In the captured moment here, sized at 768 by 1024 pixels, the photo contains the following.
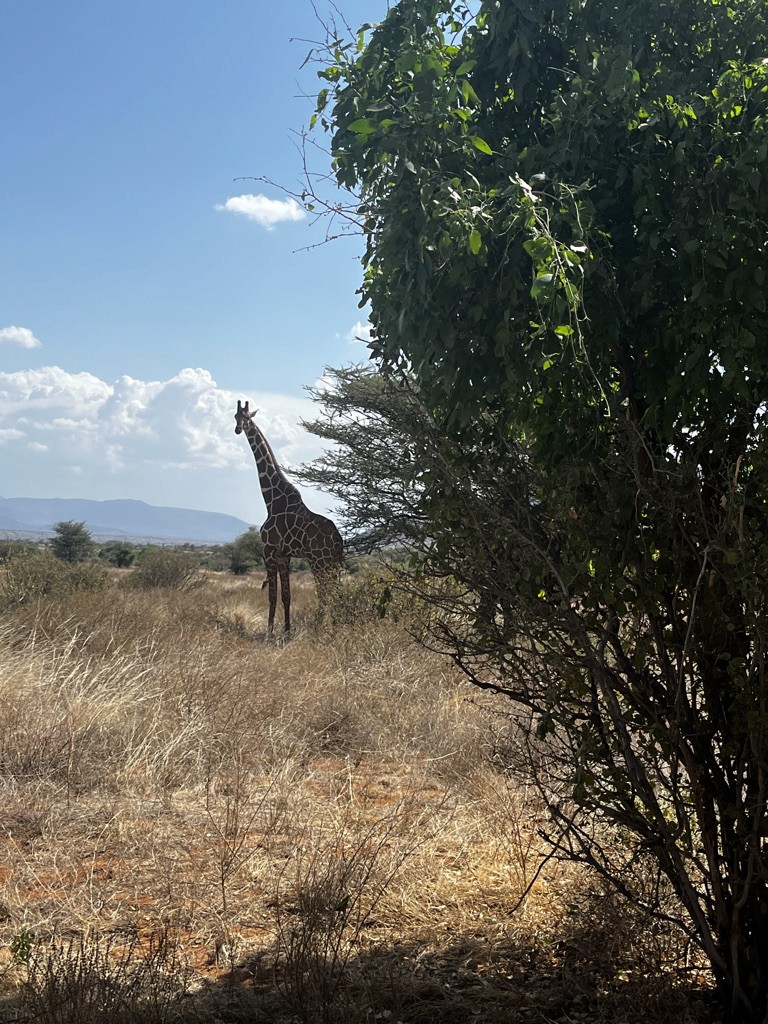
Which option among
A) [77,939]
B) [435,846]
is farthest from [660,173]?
[77,939]

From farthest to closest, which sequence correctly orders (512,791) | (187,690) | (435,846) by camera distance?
(187,690) → (512,791) → (435,846)

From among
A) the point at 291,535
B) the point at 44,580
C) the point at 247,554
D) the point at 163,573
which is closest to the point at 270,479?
the point at 291,535

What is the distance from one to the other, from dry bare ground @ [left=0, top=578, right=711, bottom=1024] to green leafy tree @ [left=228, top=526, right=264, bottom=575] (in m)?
27.9

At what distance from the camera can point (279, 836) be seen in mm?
4824

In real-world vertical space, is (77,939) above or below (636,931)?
below

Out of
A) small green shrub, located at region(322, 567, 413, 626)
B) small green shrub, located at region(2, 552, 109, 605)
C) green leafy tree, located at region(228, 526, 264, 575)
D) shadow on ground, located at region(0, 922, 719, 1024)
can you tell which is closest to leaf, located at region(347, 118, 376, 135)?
shadow on ground, located at region(0, 922, 719, 1024)

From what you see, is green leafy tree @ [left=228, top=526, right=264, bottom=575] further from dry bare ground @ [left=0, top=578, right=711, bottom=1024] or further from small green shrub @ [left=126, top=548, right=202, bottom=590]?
dry bare ground @ [left=0, top=578, right=711, bottom=1024]

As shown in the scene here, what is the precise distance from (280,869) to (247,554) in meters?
32.4

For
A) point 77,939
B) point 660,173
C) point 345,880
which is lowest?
point 77,939

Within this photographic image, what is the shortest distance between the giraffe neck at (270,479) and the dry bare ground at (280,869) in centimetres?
721

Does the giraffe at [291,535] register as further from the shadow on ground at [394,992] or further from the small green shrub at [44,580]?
the shadow on ground at [394,992]

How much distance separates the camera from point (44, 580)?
46.8 ft

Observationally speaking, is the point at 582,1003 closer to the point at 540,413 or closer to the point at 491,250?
the point at 540,413

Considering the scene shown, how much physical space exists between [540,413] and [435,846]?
2.60 m
